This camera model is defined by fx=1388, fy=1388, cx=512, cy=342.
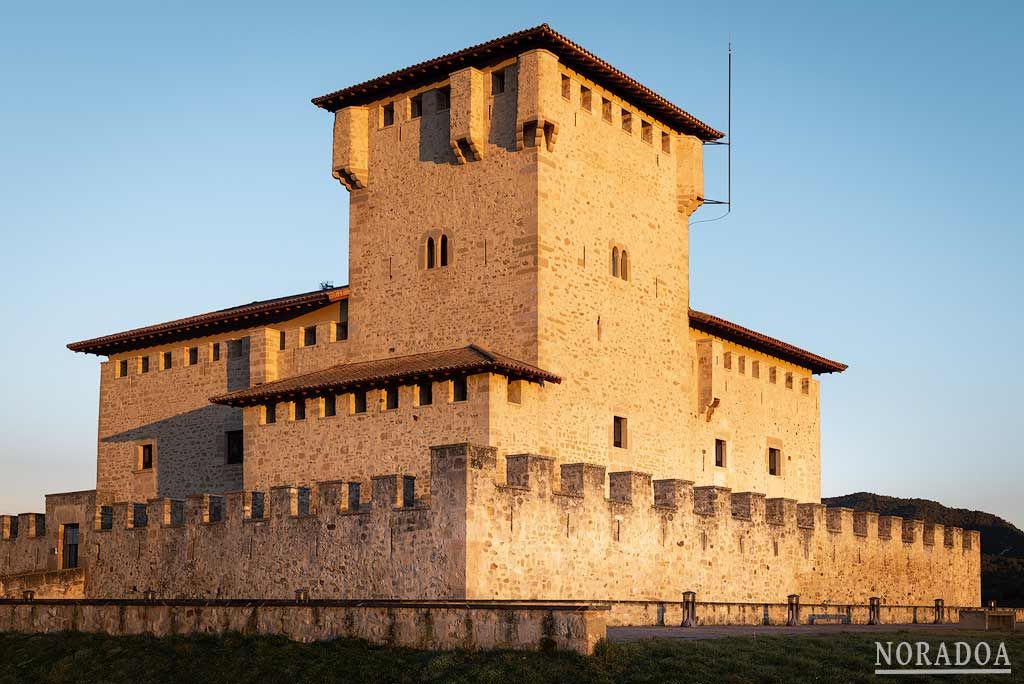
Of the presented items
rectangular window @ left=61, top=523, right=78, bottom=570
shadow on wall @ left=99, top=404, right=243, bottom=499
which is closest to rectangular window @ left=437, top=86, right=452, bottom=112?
shadow on wall @ left=99, top=404, right=243, bottom=499

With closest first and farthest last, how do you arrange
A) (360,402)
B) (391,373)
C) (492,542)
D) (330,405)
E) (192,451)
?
(492,542)
(391,373)
(360,402)
(330,405)
(192,451)

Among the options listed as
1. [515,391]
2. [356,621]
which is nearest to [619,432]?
[515,391]

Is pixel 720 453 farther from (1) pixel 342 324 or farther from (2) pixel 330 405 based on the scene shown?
(2) pixel 330 405

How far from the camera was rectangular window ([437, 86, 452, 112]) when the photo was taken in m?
37.3

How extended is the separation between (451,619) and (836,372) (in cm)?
3289

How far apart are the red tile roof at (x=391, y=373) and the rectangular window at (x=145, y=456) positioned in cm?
670

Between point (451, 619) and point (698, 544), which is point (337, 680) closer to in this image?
point (451, 619)

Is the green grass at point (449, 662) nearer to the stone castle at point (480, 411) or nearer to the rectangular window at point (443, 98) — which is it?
the stone castle at point (480, 411)

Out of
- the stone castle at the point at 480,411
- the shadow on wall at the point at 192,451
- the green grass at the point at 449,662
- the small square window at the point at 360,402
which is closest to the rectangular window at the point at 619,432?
the stone castle at the point at 480,411

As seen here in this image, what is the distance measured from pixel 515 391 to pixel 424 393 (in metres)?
2.23

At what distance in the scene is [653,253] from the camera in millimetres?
39312

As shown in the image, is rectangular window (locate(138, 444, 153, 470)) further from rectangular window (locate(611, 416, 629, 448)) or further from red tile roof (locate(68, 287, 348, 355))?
rectangular window (locate(611, 416, 629, 448))

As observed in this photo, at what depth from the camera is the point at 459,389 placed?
3312 cm

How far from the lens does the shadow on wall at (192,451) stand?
41.1 metres
